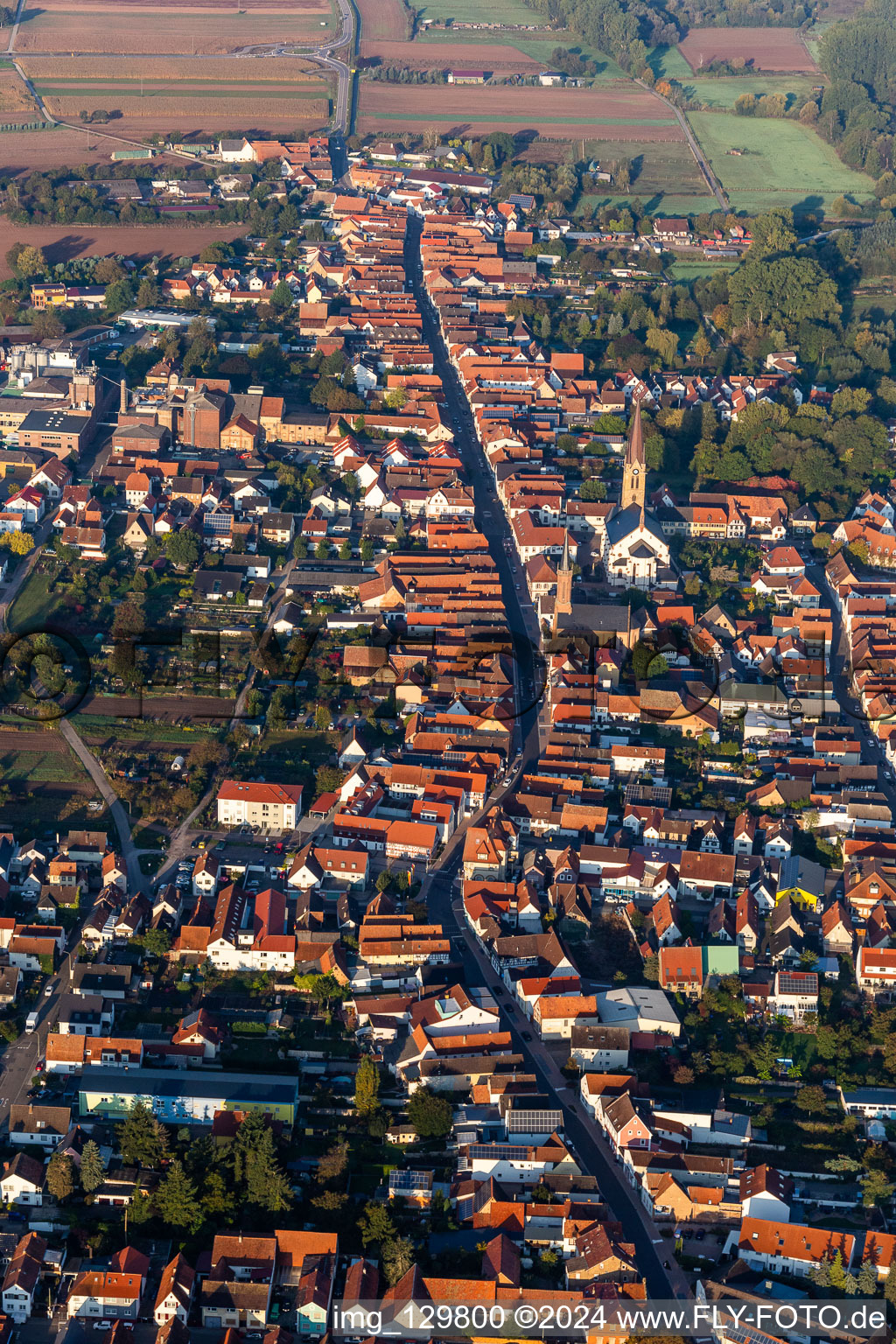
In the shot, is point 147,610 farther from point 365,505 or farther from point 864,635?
point 864,635

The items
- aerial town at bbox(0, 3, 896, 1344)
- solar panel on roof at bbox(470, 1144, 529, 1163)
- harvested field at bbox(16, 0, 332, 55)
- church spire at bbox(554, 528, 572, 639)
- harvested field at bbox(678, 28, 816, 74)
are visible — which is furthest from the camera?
harvested field at bbox(678, 28, 816, 74)

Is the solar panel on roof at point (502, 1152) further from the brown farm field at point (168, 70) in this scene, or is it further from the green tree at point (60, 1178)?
the brown farm field at point (168, 70)

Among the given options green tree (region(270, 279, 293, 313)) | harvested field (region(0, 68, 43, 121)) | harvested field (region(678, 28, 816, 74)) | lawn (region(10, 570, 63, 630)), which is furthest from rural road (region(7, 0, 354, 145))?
lawn (region(10, 570, 63, 630))

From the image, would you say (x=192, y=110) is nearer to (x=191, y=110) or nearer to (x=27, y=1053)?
(x=191, y=110)

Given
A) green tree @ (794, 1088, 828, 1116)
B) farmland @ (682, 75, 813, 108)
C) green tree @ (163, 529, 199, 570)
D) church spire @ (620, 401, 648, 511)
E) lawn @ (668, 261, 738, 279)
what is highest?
farmland @ (682, 75, 813, 108)

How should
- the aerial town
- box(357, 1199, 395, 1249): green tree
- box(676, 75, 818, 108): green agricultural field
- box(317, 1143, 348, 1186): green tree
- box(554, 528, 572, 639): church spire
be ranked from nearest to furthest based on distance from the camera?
box(357, 1199, 395, 1249): green tree < the aerial town < box(317, 1143, 348, 1186): green tree < box(554, 528, 572, 639): church spire < box(676, 75, 818, 108): green agricultural field

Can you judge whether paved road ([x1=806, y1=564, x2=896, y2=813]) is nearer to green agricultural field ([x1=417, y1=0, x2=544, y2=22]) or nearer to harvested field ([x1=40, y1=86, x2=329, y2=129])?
harvested field ([x1=40, y1=86, x2=329, y2=129])
